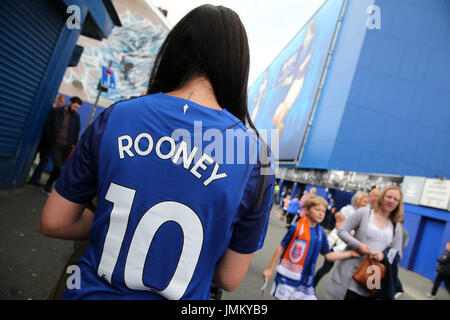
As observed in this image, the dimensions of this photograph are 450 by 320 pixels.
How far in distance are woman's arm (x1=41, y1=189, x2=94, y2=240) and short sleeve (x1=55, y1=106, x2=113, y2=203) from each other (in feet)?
0.09

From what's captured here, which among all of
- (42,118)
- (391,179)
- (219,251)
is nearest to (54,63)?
(42,118)

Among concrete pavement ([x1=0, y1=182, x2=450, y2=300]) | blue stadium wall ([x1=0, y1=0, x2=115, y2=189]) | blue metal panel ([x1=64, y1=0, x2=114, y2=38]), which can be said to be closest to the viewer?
concrete pavement ([x1=0, y1=182, x2=450, y2=300])

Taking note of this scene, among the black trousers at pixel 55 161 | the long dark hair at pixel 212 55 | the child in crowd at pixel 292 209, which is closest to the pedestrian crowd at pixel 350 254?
the long dark hair at pixel 212 55

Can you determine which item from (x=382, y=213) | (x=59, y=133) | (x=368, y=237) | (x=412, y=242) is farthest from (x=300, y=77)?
(x=368, y=237)

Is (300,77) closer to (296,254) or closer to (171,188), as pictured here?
(296,254)

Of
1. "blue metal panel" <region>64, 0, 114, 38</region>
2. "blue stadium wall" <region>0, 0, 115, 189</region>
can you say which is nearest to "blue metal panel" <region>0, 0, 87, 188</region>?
"blue stadium wall" <region>0, 0, 115, 189</region>

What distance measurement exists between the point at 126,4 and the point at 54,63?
20.7 meters

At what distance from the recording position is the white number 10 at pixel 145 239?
0.94 meters

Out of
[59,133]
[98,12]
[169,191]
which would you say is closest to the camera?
[169,191]

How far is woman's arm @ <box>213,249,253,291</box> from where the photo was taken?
1107 mm

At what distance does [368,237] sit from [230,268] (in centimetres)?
258

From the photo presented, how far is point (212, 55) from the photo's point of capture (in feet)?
3.63

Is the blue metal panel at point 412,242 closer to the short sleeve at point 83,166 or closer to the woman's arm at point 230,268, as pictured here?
the woman's arm at point 230,268

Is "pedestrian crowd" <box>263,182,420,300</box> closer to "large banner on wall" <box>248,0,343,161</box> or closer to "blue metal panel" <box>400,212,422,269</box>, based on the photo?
"blue metal panel" <box>400,212,422,269</box>
